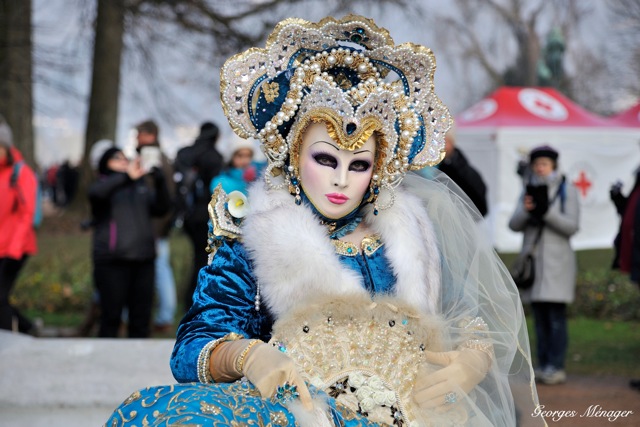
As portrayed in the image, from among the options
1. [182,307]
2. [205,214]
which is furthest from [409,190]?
[182,307]

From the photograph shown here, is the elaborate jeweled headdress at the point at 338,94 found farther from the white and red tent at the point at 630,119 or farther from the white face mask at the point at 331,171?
the white and red tent at the point at 630,119

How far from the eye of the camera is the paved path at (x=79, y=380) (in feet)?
15.8

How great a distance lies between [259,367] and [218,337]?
0.29 meters

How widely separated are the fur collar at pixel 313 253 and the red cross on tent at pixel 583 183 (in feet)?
38.9

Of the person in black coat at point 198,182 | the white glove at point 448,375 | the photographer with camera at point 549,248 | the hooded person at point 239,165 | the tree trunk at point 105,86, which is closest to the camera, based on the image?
the white glove at point 448,375

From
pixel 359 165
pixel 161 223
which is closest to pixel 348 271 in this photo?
pixel 359 165

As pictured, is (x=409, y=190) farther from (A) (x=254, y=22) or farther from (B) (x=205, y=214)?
(A) (x=254, y=22)

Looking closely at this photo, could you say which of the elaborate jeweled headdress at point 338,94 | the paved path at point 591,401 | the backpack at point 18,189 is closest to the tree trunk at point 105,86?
the backpack at point 18,189

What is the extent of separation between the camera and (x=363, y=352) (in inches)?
113

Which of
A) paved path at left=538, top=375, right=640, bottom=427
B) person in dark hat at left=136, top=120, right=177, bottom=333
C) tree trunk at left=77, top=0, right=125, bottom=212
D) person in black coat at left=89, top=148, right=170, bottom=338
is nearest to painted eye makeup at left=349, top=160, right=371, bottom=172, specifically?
paved path at left=538, top=375, right=640, bottom=427

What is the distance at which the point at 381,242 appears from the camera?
313cm

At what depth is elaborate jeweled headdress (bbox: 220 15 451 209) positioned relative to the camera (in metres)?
3.03

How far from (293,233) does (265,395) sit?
593 millimetres

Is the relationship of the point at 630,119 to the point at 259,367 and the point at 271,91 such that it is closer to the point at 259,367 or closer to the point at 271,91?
the point at 271,91
